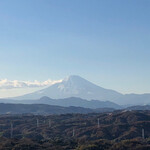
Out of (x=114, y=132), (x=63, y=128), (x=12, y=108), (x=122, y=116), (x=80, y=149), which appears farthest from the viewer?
(x=12, y=108)

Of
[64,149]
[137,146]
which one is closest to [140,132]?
[137,146]

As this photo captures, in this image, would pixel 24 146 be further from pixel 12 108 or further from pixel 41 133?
pixel 12 108

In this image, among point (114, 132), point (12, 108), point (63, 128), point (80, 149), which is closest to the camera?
point (80, 149)

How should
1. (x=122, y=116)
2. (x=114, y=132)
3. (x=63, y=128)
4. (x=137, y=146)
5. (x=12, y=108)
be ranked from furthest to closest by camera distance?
(x=12, y=108) < (x=122, y=116) < (x=63, y=128) < (x=114, y=132) < (x=137, y=146)

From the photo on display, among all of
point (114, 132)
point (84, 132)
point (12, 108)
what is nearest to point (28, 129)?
point (84, 132)

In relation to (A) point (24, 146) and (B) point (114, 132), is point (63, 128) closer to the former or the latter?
(B) point (114, 132)

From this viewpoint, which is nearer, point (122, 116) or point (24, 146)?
point (24, 146)

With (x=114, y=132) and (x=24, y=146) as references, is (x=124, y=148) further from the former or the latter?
(x=114, y=132)

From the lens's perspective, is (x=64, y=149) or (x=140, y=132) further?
(x=140, y=132)

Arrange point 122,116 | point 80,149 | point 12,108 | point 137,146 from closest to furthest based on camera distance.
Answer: point 80,149 < point 137,146 < point 122,116 < point 12,108
